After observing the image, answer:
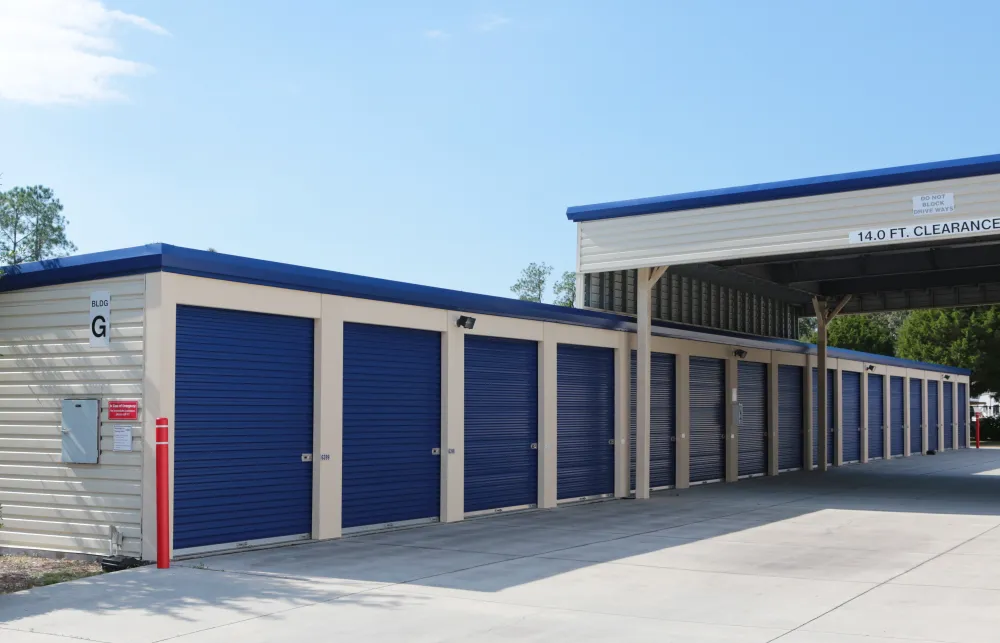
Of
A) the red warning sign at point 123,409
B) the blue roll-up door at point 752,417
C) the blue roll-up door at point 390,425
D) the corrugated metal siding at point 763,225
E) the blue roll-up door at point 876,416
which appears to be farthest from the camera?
the blue roll-up door at point 876,416

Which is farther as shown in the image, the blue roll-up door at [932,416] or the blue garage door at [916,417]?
the blue roll-up door at [932,416]

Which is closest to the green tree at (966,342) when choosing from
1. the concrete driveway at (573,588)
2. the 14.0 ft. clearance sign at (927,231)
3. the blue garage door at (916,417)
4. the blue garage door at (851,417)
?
the blue garage door at (916,417)

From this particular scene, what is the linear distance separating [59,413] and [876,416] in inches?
1104

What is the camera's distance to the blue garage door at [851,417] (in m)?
31.7

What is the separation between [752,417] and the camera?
25828 millimetres

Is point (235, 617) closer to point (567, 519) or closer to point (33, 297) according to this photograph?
point (33, 297)

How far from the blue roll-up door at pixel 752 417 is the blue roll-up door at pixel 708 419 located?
82 centimetres

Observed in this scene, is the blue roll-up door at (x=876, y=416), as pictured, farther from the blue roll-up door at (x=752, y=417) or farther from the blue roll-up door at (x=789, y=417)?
the blue roll-up door at (x=752, y=417)

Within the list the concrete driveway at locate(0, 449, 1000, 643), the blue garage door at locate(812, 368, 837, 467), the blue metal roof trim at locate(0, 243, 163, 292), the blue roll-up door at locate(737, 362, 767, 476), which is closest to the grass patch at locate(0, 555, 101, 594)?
the concrete driveway at locate(0, 449, 1000, 643)

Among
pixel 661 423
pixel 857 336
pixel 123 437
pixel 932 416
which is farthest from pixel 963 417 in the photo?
pixel 123 437

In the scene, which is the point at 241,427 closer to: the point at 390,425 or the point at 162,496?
the point at 162,496

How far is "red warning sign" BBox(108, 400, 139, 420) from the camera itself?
11.6 m

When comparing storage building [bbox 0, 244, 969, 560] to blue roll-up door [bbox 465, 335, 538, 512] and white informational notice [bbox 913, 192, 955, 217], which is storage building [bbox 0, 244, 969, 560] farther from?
white informational notice [bbox 913, 192, 955, 217]

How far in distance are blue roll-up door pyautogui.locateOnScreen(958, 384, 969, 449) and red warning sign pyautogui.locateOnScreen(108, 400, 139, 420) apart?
40.0m
